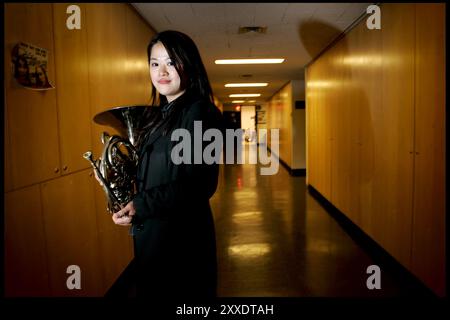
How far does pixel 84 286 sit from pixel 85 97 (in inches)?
46.9

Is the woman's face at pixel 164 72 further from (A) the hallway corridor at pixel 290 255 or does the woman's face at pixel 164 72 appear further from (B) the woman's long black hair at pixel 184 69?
(A) the hallway corridor at pixel 290 255

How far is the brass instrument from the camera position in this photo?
4.40ft

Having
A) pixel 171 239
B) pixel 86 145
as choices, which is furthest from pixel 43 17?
pixel 171 239

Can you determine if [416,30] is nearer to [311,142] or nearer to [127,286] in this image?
[127,286]

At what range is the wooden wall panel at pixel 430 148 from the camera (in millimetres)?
2203

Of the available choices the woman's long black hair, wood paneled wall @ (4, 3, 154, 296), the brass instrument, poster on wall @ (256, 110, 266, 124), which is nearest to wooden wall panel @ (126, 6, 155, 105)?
wood paneled wall @ (4, 3, 154, 296)

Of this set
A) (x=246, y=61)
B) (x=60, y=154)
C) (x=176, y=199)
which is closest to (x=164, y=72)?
(x=176, y=199)

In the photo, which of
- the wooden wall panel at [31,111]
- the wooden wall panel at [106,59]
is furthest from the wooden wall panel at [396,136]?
the wooden wall panel at [31,111]

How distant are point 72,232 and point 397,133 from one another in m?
2.55

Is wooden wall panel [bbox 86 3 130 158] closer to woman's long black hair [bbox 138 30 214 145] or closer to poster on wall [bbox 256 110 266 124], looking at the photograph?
woman's long black hair [bbox 138 30 214 145]

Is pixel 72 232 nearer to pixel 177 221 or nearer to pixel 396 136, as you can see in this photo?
pixel 177 221

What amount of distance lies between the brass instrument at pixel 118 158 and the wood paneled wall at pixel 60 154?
435mm

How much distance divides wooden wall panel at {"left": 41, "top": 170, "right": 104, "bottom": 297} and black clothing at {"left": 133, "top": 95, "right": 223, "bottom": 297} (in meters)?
0.72
